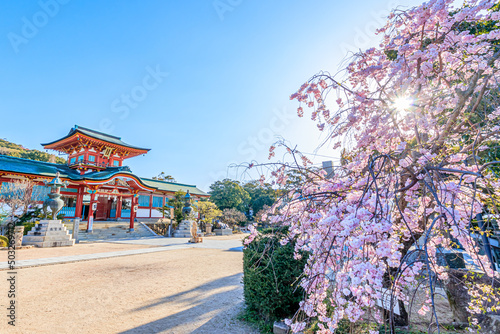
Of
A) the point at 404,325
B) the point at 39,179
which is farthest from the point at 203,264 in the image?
the point at 39,179

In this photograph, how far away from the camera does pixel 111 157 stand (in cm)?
1853

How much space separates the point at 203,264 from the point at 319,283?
5.43 m

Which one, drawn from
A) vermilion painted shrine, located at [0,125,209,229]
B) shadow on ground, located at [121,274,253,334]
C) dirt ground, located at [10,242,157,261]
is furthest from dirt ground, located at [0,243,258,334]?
vermilion painted shrine, located at [0,125,209,229]

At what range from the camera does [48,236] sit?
9.54 m

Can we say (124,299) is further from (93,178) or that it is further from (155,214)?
(155,214)

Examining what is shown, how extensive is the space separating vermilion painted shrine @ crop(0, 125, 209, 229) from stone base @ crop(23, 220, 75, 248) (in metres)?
3.59

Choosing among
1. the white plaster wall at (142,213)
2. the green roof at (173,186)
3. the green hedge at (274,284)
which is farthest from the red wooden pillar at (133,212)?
the green hedge at (274,284)

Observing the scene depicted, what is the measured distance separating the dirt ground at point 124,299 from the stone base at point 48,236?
4.83m

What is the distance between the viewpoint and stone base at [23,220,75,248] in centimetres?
937

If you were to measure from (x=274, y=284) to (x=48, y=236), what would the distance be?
1103cm

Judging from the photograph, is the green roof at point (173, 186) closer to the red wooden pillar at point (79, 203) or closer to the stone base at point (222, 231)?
the stone base at point (222, 231)

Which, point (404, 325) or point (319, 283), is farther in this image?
point (404, 325)

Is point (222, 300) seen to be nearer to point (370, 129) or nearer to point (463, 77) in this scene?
point (370, 129)

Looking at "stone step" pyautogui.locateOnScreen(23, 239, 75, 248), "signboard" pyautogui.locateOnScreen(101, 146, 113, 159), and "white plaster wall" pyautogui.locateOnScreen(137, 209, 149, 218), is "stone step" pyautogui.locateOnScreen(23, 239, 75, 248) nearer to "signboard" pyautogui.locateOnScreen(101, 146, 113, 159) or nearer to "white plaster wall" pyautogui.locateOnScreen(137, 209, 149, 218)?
"white plaster wall" pyautogui.locateOnScreen(137, 209, 149, 218)
